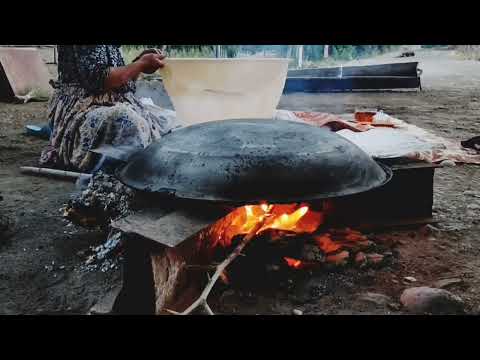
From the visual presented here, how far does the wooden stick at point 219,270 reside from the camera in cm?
163

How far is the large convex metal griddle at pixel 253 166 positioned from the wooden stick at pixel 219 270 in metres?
0.31

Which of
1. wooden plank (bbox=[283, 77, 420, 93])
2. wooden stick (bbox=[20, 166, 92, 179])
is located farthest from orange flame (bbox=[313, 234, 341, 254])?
wooden plank (bbox=[283, 77, 420, 93])

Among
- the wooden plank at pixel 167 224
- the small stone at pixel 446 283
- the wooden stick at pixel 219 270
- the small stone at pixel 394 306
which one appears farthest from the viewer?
the small stone at pixel 446 283

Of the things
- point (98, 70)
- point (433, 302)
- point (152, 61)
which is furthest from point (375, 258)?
point (98, 70)

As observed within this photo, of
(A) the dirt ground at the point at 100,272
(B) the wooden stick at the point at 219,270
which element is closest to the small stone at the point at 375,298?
(A) the dirt ground at the point at 100,272

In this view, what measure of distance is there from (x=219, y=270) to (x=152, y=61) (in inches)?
43.8

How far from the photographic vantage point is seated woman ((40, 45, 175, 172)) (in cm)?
255

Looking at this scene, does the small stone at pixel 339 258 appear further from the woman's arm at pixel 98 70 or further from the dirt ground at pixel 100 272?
the woman's arm at pixel 98 70

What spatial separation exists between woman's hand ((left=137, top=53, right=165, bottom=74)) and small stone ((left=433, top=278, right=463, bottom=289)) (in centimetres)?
163

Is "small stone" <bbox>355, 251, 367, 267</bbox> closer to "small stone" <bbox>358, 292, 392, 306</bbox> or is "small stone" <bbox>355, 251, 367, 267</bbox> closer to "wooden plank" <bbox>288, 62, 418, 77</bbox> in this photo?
"small stone" <bbox>358, 292, 392, 306</bbox>
